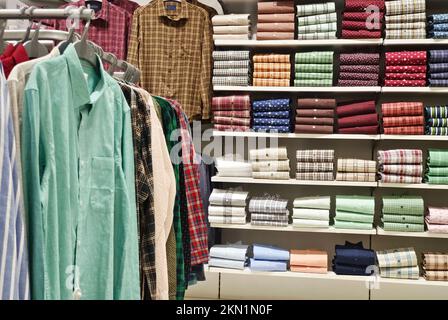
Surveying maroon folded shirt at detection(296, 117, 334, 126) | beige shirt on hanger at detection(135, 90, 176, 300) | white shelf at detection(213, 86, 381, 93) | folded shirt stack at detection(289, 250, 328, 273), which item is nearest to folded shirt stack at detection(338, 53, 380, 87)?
white shelf at detection(213, 86, 381, 93)

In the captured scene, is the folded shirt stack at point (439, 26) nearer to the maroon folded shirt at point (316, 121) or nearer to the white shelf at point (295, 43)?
the white shelf at point (295, 43)

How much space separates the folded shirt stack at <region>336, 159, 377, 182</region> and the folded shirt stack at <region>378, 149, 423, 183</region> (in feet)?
0.26

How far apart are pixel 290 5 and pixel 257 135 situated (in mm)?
974

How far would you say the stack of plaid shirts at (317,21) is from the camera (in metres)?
3.43

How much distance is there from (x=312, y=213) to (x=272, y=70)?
107 centimetres

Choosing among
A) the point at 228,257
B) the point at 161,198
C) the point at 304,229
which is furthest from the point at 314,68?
the point at 161,198

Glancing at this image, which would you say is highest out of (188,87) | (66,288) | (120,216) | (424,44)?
(424,44)

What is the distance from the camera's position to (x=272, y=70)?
11.5 feet

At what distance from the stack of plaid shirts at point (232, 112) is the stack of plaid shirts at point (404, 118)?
98cm
